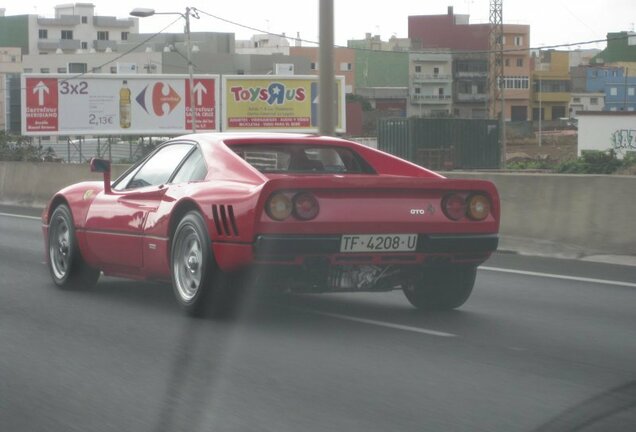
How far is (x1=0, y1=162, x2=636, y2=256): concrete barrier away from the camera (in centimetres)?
1376

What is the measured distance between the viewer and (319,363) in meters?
7.38

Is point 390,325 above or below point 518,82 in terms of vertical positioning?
below

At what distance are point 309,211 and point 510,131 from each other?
10578 cm

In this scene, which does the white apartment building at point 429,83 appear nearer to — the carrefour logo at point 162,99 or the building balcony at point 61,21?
the building balcony at point 61,21

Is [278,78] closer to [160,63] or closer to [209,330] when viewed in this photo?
[160,63]

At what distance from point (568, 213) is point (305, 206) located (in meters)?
6.58

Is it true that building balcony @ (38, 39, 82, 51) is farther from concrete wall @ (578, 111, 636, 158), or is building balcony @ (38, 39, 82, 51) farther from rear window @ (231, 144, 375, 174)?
rear window @ (231, 144, 375, 174)

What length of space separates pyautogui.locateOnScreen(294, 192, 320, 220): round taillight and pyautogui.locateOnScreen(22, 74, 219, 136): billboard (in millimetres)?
54507

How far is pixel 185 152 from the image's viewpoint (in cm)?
988

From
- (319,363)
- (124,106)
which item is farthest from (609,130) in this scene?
(319,363)

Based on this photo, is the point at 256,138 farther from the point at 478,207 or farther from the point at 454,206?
the point at 478,207

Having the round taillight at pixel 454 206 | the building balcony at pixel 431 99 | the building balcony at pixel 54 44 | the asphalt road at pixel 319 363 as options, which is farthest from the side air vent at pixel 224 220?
the building balcony at pixel 54 44

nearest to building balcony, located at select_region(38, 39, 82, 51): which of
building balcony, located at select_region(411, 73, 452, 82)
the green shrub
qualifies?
building balcony, located at select_region(411, 73, 452, 82)

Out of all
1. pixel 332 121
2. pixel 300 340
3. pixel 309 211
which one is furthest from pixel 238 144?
pixel 332 121
